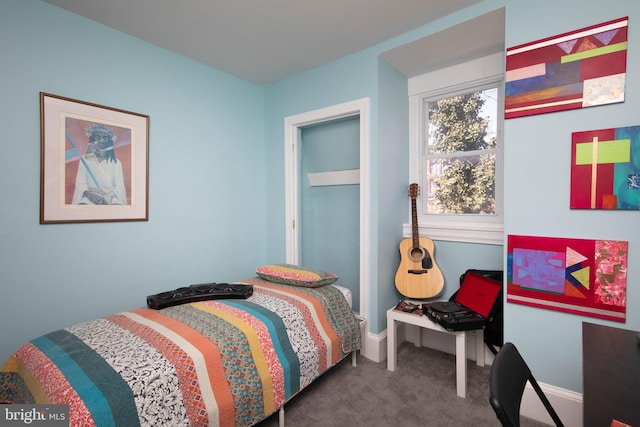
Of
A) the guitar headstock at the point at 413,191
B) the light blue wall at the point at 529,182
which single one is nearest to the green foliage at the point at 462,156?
the guitar headstock at the point at 413,191

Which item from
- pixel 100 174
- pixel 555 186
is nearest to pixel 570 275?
pixel 555 186

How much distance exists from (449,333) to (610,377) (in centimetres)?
145

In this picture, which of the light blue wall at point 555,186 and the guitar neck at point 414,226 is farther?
the guitar neck at point 414,226

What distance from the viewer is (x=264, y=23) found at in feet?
7.24

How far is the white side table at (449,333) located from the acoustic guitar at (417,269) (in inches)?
11.7

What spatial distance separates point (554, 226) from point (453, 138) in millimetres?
1226

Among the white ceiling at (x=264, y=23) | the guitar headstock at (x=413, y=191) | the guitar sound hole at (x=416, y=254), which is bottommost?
the guitar sound hole at (x=416, y=254)

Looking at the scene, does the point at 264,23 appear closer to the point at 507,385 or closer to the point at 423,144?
the point at 423,144

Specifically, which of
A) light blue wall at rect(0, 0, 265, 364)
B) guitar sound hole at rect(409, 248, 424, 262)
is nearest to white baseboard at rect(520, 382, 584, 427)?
guitar sound hole at rect(409, 248, 424, 262)

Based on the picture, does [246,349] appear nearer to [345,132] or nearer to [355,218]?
[355,218]

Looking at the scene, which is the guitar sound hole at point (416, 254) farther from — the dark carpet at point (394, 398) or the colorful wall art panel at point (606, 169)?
the colorful wall art panel at point (606, 169)

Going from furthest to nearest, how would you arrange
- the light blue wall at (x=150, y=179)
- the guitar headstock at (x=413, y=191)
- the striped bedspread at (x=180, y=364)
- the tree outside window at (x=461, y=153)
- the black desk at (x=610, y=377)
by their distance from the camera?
1. the guitar headstock at (x=413, y=191)
2. the tree outside window at (x=461, y=153)
3. the light blue wall at (x=150, y=179)
4. the striped bedspread at (x=180, y=364)
5. the black desk at (x=610, y=377)

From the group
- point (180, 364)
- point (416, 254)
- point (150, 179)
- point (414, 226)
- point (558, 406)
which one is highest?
point (150, 179)

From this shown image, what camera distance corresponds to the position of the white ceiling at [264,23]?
6.53ft
